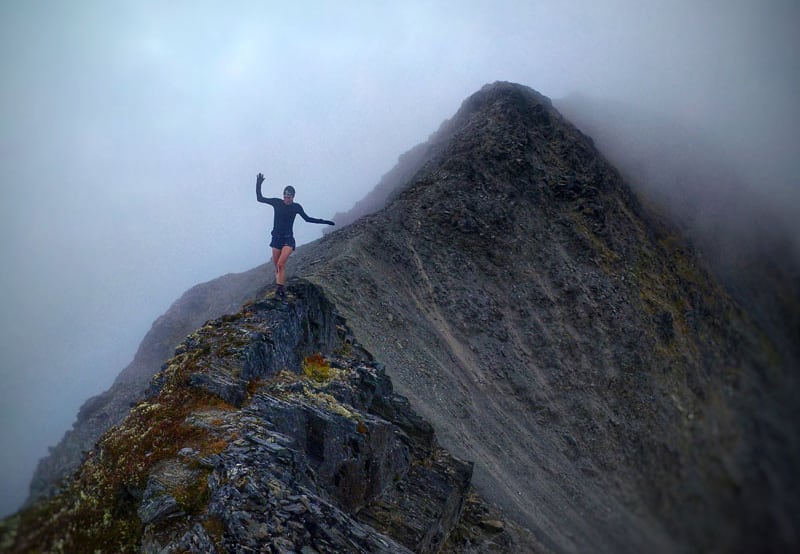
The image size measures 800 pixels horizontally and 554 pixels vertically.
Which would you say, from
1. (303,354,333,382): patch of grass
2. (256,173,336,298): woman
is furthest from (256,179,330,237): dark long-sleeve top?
(303,354,333,382): patch of grass

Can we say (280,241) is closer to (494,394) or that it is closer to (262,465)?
(262,465)

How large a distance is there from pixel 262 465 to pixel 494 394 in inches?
1003

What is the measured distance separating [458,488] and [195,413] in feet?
40.2

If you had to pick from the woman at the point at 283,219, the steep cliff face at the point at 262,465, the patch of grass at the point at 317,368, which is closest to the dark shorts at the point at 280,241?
the woman at the point at 283,219

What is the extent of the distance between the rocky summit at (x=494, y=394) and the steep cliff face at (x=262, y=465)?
0.19ft

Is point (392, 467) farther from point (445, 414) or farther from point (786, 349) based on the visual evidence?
point (786, 349)

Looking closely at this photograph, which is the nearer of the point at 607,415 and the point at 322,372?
the point at 322,372

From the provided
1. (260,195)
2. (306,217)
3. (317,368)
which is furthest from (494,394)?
(260,195)

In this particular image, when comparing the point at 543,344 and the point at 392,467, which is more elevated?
the point at 392,467

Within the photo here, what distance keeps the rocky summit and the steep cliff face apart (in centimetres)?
6

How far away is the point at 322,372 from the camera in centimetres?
1745

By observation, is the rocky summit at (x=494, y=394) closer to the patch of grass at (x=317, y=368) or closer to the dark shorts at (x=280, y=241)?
the patch of grass at (x=317, y=368)

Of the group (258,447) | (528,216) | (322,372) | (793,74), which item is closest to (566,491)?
(322,372)

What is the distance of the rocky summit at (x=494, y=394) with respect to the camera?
439 centimetres
